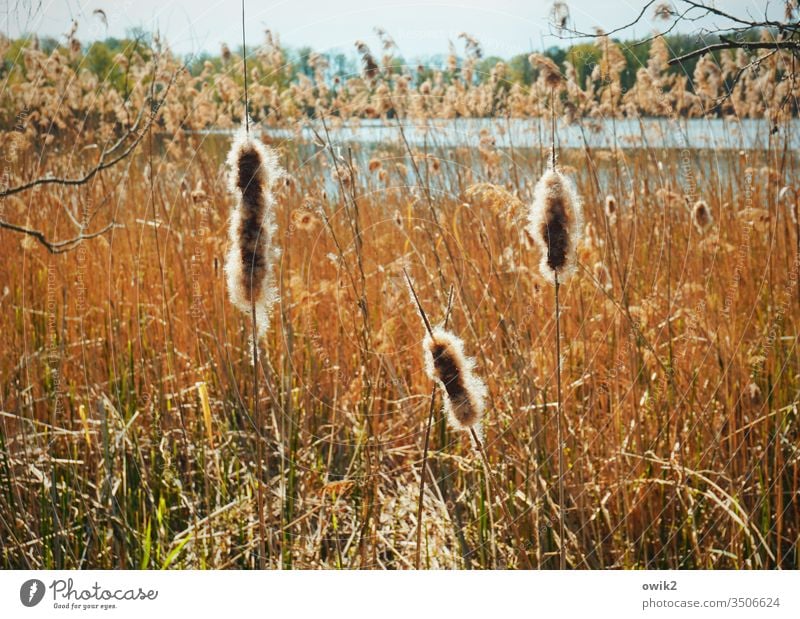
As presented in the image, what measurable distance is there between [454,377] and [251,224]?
36 cm

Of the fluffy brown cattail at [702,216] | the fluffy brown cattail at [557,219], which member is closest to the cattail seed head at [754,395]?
the fluffy brown cattail at [702,216]

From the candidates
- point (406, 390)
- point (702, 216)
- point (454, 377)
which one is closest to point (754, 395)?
point (702, 216)

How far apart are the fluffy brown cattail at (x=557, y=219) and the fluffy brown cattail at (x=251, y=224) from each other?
15.5 inches

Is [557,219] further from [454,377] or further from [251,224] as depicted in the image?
[251,224]

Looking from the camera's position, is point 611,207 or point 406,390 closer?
point 406,390

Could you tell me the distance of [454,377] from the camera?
969mm

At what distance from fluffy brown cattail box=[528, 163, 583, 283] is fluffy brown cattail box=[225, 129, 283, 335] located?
395mm

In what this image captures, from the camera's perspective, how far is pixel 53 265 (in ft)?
5.16

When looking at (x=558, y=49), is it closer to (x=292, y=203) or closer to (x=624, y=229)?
(x=624, y=229)

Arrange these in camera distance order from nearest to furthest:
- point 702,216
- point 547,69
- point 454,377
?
point 454,377 → point 547,69 → point 702,216

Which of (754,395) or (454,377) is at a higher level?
(454,377)

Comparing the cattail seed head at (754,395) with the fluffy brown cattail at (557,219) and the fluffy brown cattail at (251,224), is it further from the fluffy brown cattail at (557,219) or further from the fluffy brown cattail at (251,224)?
the fluffy brown cattail at (251,224)

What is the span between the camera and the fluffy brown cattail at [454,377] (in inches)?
37.8
